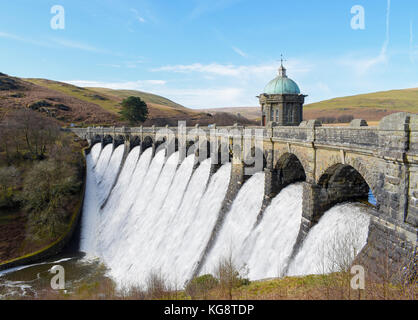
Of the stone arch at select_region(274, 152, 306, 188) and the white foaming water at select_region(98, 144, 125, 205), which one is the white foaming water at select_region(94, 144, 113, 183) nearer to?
the white foaming water at select_region(98, 144, 125, 205)

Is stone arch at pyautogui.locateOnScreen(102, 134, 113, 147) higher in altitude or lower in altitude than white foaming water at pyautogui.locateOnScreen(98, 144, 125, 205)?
higher

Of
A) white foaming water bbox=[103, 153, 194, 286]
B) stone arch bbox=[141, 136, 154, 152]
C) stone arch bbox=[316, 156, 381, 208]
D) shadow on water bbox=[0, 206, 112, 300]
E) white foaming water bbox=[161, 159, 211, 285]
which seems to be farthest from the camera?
stone arch bbox=[141, 136, 154, 152]

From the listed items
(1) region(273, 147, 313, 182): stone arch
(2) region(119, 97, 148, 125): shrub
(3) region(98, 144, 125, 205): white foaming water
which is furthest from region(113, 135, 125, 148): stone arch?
(1) region(273, 147, 313, 182): stone arch

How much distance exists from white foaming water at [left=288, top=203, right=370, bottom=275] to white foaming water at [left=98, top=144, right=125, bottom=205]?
42407 millimetres

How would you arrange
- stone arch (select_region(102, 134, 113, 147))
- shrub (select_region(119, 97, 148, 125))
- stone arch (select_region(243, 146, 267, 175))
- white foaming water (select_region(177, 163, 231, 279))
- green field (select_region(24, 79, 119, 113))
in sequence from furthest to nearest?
1. green field (select_region(24, 79, 119, 113))
2. shrub (select_region(119, 97, 148, 125))
3. stone arch (select_region(102, 134, 113, 147))
4. stone arch (select_region(243, 146, 267, 175))
5. white foaming water (select_region(177, 163, 231, 279))

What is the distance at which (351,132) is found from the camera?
45.0 feet

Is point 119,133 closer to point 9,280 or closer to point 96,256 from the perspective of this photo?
point 96,256

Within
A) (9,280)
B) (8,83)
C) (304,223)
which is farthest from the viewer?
(8,83)

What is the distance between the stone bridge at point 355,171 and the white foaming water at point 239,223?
3.42ft

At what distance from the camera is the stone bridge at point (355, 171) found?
33.9 feet

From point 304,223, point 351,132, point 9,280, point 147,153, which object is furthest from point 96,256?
point 351,132

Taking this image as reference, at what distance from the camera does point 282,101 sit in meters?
40.0

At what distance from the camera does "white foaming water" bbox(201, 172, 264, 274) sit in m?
21.3
